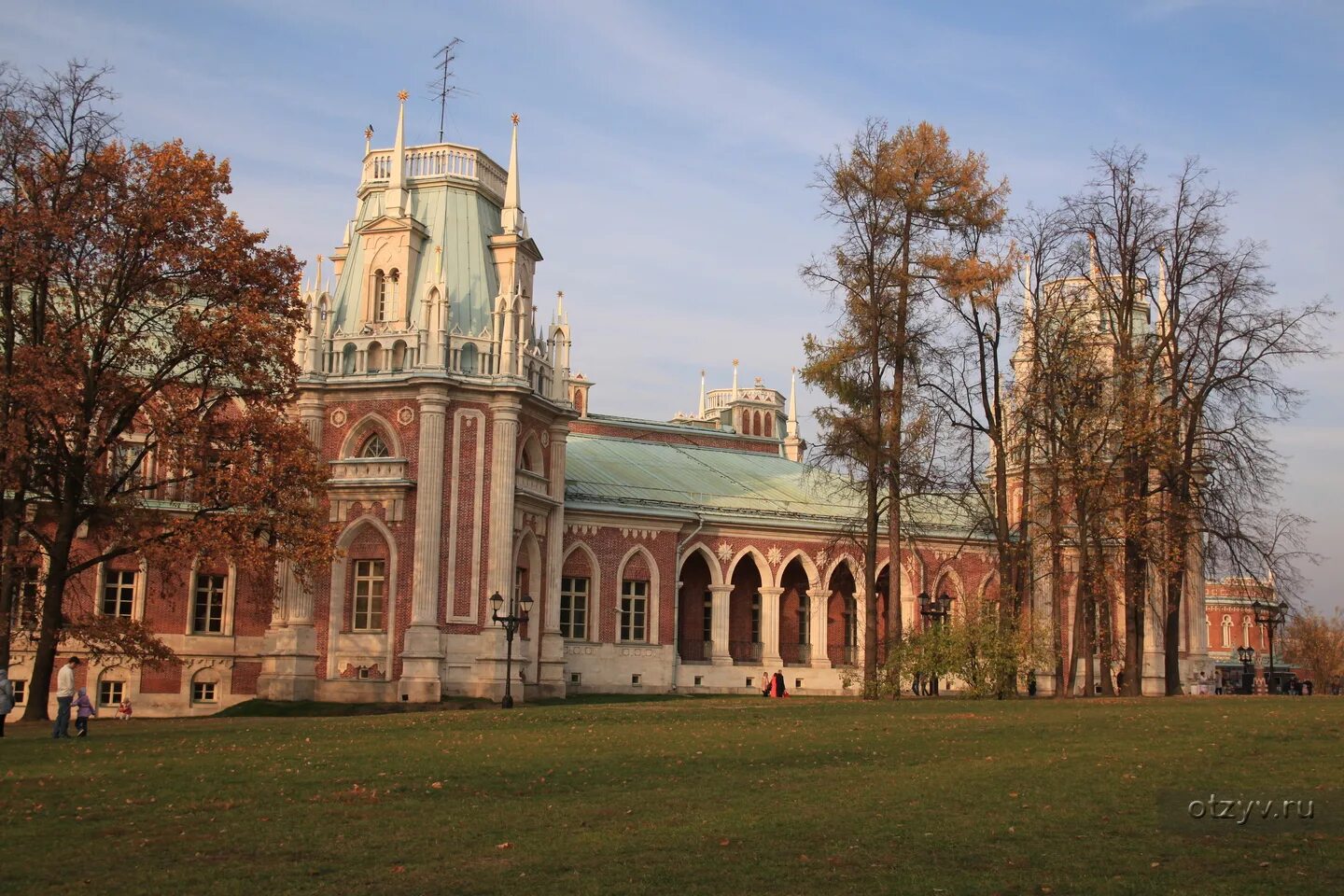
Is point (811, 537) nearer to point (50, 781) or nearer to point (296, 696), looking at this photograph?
point (296, 696)

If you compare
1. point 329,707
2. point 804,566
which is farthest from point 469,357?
point 804,566

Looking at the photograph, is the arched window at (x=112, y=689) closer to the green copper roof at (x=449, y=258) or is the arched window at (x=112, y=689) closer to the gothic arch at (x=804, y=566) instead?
the green copper roof at (x=449, y=258)

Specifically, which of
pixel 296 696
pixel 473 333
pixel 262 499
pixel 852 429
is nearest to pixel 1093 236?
pixel 852 429

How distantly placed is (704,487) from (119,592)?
67.3 ft

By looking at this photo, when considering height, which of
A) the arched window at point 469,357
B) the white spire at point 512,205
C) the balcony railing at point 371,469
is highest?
the white spire at point 512,205

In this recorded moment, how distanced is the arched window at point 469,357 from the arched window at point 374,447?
3.11m

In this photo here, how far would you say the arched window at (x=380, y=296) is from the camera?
4181 cm

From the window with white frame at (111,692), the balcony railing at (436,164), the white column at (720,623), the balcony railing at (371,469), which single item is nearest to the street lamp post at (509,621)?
the balcony railing at (371,469)

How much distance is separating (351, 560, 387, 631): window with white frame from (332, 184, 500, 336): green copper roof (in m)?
7.01

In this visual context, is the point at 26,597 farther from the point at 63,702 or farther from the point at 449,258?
the point at 449,258

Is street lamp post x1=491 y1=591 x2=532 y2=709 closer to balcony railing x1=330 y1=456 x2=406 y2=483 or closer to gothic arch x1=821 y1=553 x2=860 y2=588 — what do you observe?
balcony railing x1=330 y1=456 x2=406 y2=483

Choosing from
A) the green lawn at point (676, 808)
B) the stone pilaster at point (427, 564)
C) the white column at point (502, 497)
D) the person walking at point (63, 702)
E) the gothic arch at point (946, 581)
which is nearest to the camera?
the green lawn at point (676, 808)

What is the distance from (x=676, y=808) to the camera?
1576 cm

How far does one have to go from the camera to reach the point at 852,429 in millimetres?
33281
